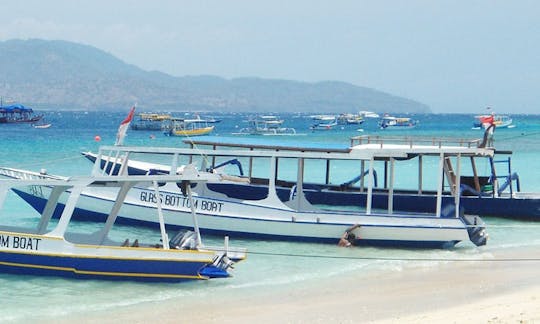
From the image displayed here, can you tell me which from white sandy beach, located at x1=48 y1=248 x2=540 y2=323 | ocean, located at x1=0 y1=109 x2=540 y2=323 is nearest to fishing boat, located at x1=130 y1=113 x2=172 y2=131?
ocean, located at x1=0 y1=109 x2=540 y2=323

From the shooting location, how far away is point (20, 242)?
16.3 metres

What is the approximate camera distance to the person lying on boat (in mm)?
20672

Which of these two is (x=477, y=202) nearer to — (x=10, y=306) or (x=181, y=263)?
(x=181, y=263)

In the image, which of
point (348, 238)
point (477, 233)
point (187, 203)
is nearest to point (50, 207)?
point (187, 203)

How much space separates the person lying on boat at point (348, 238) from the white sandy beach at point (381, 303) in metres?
2.58

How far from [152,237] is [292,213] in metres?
3.61

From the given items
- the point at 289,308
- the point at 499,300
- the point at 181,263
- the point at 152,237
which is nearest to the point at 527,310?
the point at 499,300

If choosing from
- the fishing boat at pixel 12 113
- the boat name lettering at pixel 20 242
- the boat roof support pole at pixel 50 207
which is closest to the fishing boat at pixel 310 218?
the boat roof support pole at pixel 50 207

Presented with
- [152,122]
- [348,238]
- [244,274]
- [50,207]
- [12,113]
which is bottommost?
[12,113]

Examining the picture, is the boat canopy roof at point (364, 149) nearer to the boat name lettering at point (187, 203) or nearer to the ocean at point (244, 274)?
the boat name lettering at point (187, 203)

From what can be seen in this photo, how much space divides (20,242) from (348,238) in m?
7.96

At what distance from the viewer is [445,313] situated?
1428 centimetres

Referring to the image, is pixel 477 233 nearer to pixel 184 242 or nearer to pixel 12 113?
pixel 184 242

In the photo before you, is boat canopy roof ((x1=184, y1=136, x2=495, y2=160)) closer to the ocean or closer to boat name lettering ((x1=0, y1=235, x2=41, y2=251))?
the ocean
